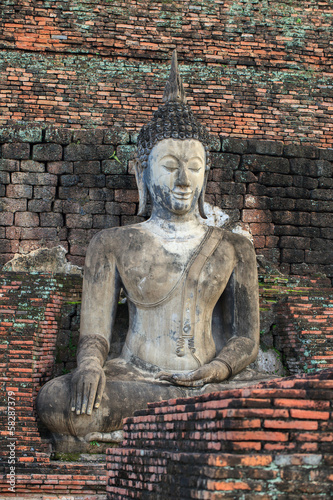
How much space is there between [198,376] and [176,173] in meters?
2.07

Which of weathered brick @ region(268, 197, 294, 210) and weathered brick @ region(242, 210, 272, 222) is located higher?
weathered brick @ region(268, 197, 294, 210)

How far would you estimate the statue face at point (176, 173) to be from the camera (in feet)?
25.8

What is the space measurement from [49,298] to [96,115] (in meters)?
3.30

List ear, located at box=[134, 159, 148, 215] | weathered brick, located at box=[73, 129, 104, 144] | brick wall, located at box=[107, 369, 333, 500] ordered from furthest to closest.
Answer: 1. weathered brick, located at box=[73, 129, 104, 144]
2. ear, located at box=[134, 159, 148, 215]
3. brick wall, located at box=[107, 369, 333, 500]

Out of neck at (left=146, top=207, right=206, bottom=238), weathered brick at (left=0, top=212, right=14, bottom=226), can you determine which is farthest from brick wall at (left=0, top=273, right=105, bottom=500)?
neck at (left=146, top=207, right=206, bottom=238)

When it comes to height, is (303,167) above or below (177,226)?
above

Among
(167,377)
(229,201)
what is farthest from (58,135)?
(167,377)

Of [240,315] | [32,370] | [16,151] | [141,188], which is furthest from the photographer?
[16,151]

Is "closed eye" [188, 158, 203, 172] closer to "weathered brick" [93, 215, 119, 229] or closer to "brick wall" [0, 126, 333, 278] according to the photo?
"brick wall" [0, 126, 333, 278]

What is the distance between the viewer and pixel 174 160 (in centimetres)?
795

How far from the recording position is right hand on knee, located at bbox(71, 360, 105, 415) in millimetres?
6814

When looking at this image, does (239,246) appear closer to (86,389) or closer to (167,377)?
(167,377)

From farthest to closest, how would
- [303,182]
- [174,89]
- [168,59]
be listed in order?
[168,59], [303,182], [174,89]

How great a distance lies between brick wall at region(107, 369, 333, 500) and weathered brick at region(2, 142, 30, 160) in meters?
6.00
